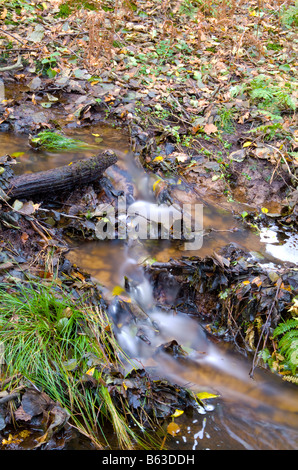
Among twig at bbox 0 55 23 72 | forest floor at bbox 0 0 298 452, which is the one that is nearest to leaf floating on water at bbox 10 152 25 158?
forest floor at bbox 0 0 298 452

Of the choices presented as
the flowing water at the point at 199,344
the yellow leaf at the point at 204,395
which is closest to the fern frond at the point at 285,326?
the flowing water at the point at 199,344

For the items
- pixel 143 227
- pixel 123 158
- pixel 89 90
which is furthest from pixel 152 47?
pixel 143 227

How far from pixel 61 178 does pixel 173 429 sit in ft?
8.93

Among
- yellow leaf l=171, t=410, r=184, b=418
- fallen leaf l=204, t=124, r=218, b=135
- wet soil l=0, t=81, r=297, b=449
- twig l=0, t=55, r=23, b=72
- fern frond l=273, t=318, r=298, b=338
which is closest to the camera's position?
yellow leaf l=171, t=410, r=184, b=418

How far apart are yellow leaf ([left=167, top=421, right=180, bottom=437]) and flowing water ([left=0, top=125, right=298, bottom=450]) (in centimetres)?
4

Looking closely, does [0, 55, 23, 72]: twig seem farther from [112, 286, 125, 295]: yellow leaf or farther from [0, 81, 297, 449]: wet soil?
[112, 286, 125, 295]: yellow leaf

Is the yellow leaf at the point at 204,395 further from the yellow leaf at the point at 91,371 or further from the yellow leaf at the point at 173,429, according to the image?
the yellow leaf at the point at 91,371

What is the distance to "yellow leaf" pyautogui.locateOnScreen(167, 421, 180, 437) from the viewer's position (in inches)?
107

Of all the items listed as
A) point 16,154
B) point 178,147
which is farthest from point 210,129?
point 16,154

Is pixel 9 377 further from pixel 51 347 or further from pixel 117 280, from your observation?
pixel 117 280

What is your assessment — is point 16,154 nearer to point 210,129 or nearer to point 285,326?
point 210,129

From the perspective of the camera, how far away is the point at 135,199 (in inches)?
187

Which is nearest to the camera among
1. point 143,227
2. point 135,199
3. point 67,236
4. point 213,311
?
point 213,311

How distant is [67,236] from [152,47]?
487 cm
